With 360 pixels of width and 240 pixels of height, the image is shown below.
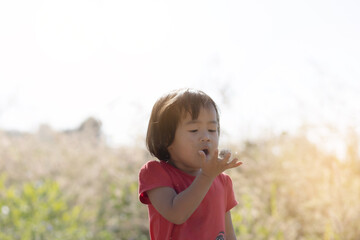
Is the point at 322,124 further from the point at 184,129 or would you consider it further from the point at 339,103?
the point at 184,129

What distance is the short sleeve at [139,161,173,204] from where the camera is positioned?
6.69 feet

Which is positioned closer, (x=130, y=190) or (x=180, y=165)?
(x=180, y=165)

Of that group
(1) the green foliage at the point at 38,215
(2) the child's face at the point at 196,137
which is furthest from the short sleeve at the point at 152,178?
(1) the green foliage at the point at 38,215

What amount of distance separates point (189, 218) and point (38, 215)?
383 centimetres

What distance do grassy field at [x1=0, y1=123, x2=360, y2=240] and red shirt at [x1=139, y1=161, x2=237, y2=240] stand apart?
7.46 feet

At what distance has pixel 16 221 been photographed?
545 centimetres

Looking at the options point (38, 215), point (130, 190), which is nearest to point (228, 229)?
point (38, 215)

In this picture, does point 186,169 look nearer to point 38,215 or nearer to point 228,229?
point 228,229

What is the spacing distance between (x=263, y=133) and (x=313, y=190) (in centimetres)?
86

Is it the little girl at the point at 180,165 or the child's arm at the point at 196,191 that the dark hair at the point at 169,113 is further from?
the child's arm at the point at 196,191

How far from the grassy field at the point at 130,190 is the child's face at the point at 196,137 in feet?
7.74

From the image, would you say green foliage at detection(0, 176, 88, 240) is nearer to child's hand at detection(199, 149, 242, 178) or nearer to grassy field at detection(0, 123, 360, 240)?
grassy field at detection(0, 123, 360, 240)

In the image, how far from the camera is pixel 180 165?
7.13ft

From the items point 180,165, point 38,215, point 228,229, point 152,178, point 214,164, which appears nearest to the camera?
point 214,164
